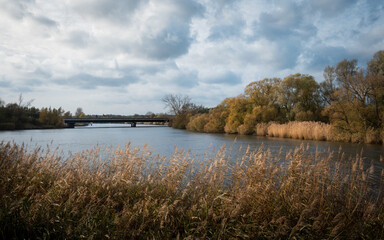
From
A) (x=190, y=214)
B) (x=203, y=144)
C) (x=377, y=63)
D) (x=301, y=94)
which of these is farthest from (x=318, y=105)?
(x=190, y=214)

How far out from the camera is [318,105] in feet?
136

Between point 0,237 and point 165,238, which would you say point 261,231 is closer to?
point 165,238

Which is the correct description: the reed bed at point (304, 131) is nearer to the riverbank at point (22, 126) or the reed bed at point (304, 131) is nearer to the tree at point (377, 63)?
the tree at point (377, 63)

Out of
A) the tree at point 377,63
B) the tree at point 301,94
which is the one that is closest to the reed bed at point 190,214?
the tree at point 301,94

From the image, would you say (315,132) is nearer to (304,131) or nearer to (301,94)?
(304,131)

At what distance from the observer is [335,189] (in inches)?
211

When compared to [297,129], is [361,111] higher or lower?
higher

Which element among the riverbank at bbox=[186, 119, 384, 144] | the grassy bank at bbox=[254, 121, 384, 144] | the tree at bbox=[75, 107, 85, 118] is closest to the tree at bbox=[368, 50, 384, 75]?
the riverbank at bbox=[186, 119, 384, 144]

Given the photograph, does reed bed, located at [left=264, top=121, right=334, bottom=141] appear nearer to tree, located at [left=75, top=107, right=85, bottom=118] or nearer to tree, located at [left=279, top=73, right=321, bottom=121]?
tree, located at [left=279, top=73, right=321, bottom=121]

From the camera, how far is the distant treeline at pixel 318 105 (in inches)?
1016

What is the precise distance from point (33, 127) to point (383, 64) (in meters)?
71.2

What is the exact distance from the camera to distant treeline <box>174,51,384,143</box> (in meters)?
25.8

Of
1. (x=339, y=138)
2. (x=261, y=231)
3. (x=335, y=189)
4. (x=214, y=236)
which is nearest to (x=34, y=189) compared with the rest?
(x=214, y=236)

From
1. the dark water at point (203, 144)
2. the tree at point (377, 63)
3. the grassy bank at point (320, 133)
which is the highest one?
the tree at point (377, 63)
